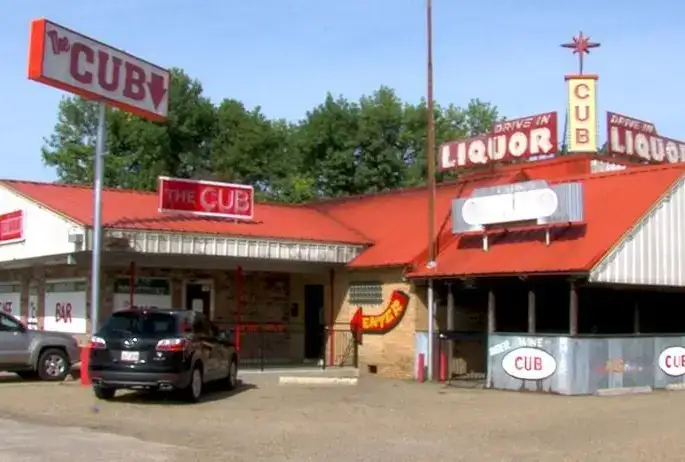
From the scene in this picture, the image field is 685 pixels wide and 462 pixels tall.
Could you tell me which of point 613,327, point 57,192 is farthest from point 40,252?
point 613,327

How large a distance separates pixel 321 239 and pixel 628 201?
834cm

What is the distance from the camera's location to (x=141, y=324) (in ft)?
55.3

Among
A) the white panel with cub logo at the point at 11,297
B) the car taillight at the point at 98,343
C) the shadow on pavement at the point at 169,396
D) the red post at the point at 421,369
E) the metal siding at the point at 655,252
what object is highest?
the metal siding at the point at 655,252

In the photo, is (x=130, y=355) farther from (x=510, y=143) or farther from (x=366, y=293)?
(x=510, y=143)

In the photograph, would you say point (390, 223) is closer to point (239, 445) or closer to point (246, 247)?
point (246, 247)

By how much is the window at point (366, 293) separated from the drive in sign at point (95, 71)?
23.1ft

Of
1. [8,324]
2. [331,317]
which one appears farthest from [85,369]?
[331,317]

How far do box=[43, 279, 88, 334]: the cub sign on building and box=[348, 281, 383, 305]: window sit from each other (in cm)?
730

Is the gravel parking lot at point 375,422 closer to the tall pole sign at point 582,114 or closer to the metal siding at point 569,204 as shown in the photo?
the metal siding at point 569,204

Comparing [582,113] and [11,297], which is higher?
[582,113]

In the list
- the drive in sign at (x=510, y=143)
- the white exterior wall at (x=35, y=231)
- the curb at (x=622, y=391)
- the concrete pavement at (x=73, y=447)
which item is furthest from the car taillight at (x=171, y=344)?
the drive in sign at (x=510, y=143)

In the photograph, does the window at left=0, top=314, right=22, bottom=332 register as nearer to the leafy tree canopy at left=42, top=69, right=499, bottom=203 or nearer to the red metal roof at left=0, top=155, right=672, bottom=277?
the red metal roof at left=0, top=155, right=672, bottom=277

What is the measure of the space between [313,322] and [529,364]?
10.0m

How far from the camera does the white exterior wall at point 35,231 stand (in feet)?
73.4
